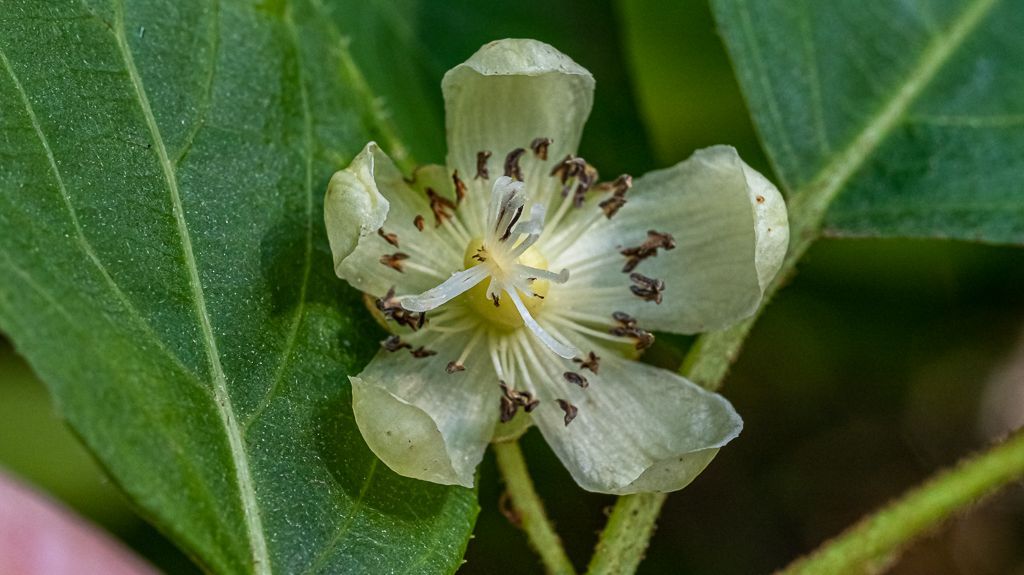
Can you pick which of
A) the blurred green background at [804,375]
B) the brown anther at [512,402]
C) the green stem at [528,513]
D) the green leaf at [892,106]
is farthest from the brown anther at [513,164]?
the blurred green background at [804,375]

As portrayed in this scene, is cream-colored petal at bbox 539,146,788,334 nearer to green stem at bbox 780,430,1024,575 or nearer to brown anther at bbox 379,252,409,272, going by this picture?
brown anther at bbox 379,252,409,272

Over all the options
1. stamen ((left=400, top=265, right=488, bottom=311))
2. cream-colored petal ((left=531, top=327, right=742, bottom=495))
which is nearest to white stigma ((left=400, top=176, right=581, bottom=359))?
Result: stamen ((left=400, top=265, right=488, bottom=311))

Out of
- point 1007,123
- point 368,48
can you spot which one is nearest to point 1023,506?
point 1007,123

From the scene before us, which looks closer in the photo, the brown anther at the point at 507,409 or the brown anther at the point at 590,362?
the brown anther at the point at 507,409

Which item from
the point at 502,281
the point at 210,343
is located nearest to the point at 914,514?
the point at 502,281

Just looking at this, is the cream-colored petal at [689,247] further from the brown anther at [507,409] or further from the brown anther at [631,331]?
the brown anther at [507,409]

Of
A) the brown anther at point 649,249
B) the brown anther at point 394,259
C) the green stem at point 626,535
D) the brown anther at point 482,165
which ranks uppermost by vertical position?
the brown anther at point 482,165
